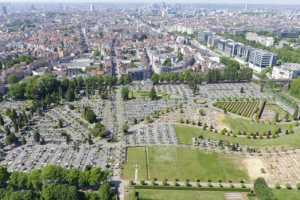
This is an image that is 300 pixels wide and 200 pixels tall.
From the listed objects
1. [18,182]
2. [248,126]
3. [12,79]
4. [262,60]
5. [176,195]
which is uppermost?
[262,60]

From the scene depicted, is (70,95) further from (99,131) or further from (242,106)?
(242,106)

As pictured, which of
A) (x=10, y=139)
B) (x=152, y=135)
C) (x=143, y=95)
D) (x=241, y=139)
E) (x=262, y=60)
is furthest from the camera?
(x=262, y=60)

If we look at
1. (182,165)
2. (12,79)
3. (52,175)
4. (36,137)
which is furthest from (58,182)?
(12,79)

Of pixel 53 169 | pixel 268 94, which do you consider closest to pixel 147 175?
pixel 53 169

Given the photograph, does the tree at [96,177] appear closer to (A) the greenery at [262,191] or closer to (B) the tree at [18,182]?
(B) the tree at [18,182]

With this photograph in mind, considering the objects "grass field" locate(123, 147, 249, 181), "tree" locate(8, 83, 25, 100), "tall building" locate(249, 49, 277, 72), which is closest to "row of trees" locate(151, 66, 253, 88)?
"tall building" locate(249, 49, 277, 72)

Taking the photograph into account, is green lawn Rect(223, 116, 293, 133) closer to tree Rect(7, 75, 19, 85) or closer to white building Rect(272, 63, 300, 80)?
white building Rect(272, 63, 300, 80)

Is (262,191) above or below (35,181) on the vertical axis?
above
